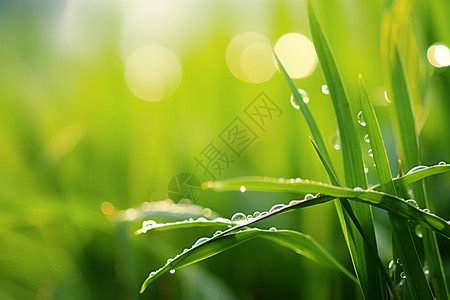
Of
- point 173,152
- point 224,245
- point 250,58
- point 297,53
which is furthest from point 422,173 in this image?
point 250,58

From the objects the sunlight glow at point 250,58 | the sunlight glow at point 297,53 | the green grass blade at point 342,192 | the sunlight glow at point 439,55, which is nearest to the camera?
the green grass blade at point 342,192

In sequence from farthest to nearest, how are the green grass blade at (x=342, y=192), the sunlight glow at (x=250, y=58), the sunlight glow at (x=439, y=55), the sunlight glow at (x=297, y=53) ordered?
1. the sunlight glow at (x=250, y=58)
2. the sunlight glow at (x=297, y=53)
3. the sunlight glow at (x=439, y=55)
4. the green grass blade at (x=342, y=192)

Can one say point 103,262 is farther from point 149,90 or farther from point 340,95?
point 340,95

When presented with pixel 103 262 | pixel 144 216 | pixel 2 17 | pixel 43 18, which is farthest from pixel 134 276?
pixel 2 17

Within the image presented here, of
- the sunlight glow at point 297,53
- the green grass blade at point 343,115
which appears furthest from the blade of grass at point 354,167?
the sunlight glow at point 297,53

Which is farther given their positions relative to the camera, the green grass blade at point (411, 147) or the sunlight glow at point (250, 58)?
the sunlight glow at point (250, 58)

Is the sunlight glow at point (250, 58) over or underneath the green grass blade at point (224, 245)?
over

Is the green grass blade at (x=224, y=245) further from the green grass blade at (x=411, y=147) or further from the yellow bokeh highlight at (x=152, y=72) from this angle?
the yellow bokeh highlight at (x=152, y=72)

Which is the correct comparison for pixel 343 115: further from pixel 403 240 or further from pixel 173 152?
pixel 173 152
